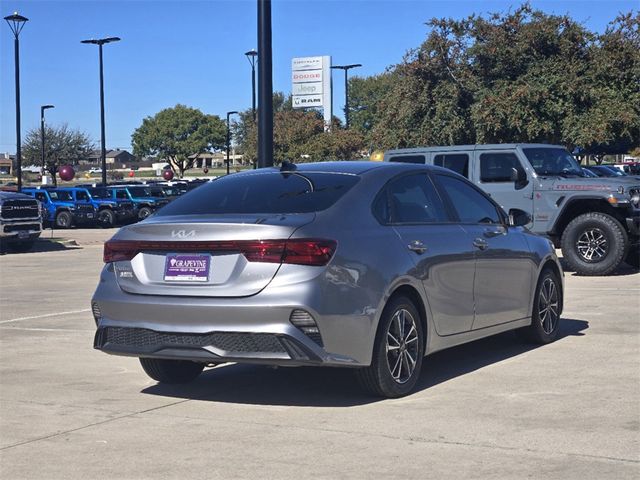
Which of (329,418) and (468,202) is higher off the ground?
(468,202)

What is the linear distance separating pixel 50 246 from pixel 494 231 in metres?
21.5

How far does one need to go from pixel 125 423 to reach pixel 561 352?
4.10 metres

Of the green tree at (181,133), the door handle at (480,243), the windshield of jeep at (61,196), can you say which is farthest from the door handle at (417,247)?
the green tree at (181,133)

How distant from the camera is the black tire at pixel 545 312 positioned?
8.94m

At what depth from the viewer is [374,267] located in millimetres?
6559

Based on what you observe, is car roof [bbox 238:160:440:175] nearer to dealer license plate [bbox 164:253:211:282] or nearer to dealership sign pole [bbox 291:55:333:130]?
dealer license plate [bbox 164:253:211:282]

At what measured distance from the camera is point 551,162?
16.3 metres

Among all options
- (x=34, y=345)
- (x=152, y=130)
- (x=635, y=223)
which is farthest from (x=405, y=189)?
(x=152, y=130)

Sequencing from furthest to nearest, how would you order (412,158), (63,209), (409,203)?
(63,209) < (412,158) < (409,203)

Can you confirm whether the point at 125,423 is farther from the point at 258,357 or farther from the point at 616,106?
the point at 616,106

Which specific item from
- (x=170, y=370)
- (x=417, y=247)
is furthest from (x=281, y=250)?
(x=170, y=370)

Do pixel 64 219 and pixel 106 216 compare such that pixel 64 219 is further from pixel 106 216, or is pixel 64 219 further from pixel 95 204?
pixel 106 216

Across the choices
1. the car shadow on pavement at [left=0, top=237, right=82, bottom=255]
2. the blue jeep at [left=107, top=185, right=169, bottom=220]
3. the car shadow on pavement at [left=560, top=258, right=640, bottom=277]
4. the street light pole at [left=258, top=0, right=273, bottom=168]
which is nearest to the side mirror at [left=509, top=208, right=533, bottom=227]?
the street light pole at [left=258, top=0, right=273, bottom=168]

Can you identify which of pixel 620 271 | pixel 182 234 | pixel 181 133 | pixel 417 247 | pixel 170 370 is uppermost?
pixel 181 133
